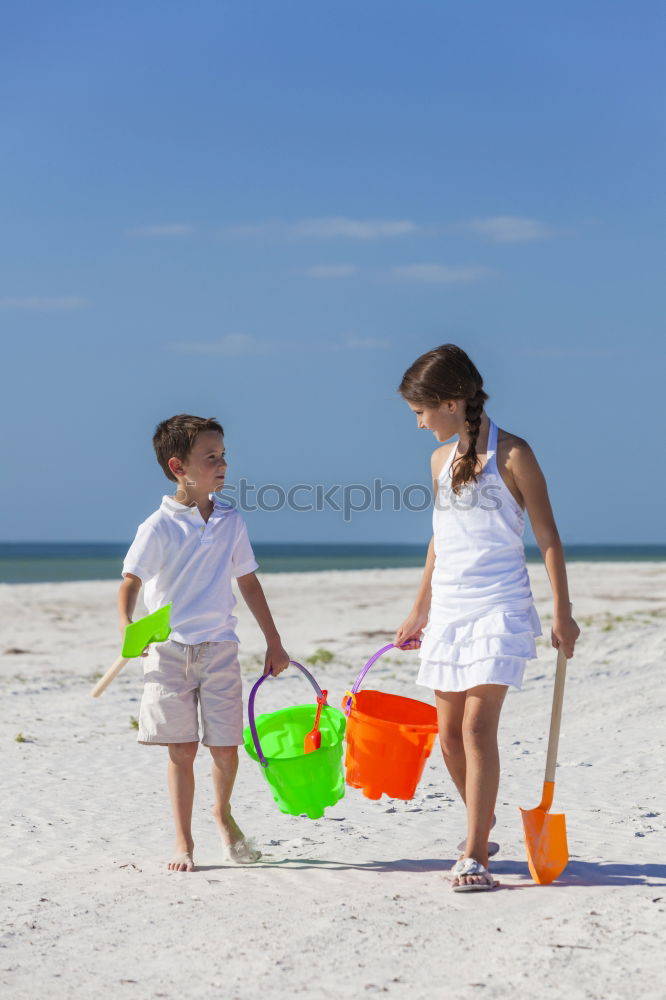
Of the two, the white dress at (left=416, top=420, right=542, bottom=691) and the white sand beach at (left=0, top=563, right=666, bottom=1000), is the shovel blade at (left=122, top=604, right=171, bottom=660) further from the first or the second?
the white dress at (left=416, top=420, right=542, bottom=691)

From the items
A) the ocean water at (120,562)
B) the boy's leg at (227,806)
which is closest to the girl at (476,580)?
the boy's leg at (227,806)

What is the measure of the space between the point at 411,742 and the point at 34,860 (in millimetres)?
1489

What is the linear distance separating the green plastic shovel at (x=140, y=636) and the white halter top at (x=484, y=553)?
0.94 m

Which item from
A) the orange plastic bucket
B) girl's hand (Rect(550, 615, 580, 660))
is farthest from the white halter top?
Answer: the orange plastic bucket

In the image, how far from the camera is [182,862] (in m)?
3.79

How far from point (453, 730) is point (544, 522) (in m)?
0.80

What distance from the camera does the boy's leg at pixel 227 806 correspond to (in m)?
3.88

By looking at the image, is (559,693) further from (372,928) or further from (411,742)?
(372,928)

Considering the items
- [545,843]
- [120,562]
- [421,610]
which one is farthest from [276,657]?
[120,562]

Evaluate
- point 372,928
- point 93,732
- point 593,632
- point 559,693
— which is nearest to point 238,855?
point 372,928

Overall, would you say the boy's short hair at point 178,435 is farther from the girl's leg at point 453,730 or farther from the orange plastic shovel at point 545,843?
the orange plastic shovel at point 545,843

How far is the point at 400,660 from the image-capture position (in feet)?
31.4

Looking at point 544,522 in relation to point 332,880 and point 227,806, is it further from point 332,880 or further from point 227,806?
point 227,806

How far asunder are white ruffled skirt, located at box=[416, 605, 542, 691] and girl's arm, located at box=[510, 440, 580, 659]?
0.09 metres
